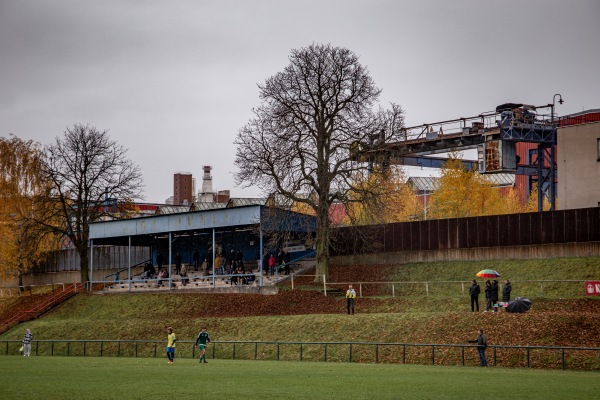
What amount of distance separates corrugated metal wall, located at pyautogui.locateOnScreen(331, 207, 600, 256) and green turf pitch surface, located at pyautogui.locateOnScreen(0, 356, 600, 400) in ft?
60.1

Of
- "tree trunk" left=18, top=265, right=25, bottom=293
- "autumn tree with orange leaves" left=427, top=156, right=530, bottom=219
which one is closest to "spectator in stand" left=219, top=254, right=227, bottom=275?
"autumn tree with orange leaves" left=427, top=156, right=530, bottom=219

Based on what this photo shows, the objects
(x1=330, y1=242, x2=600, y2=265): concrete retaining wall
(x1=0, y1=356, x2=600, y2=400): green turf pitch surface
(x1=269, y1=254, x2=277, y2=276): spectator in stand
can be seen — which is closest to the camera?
(x1=0, y1=356, x2=600, y2=400): green turf pitch surface

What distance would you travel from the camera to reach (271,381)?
86.3 ft

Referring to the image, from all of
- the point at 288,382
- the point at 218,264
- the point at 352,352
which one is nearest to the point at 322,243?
the point at 218,264

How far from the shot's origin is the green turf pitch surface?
22453mm

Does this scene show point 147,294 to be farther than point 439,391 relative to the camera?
Yes

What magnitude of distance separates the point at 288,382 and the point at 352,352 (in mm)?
10994

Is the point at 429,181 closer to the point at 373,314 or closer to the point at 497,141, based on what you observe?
the point at 497,141

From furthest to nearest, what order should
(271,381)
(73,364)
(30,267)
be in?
1. (30,267)
2. (73,364)
3. (271,381)

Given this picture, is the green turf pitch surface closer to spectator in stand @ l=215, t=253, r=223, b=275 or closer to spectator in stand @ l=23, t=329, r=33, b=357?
spectator in stand @ l=23, t=329, r=33, b=357

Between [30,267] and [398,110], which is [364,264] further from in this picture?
[30,267]

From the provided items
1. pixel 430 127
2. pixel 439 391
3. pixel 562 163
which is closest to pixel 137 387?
pixel 439 391

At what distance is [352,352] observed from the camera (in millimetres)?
36594

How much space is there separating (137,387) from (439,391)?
8.56 m
